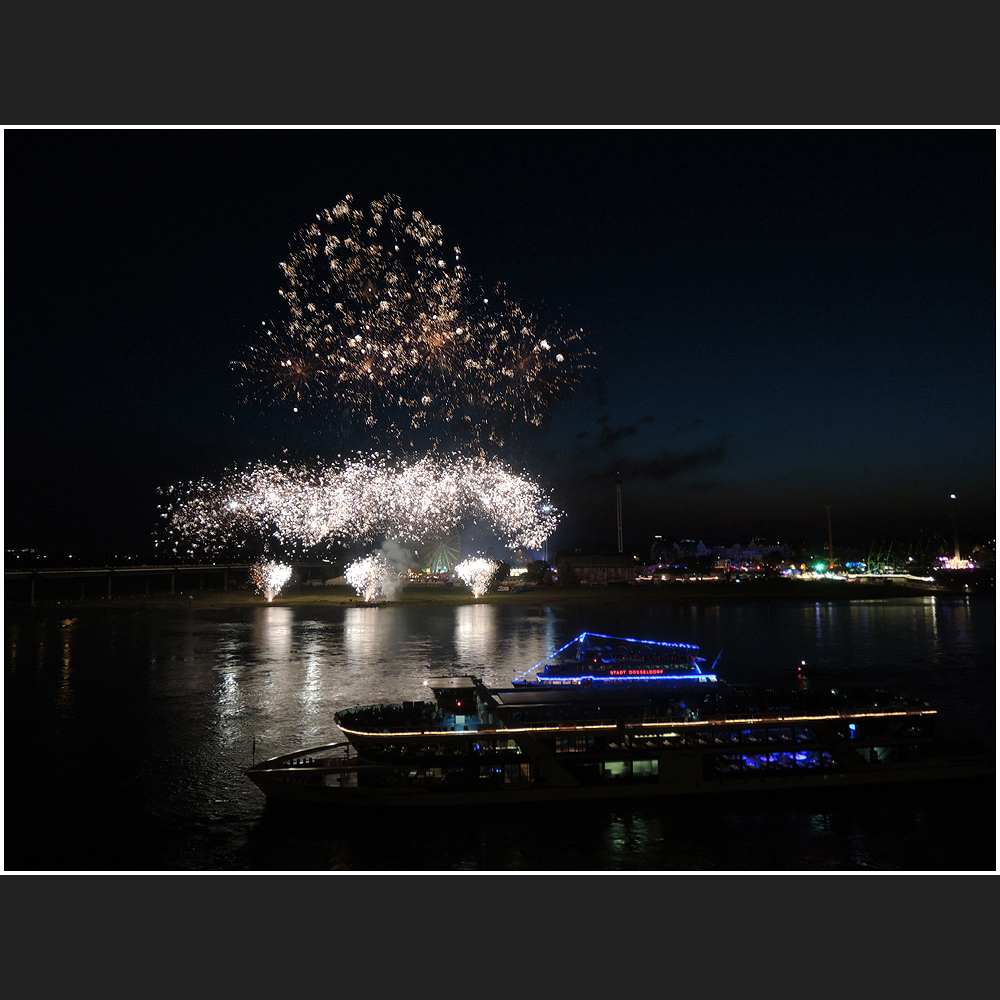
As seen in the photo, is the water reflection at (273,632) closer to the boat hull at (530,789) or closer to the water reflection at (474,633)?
the water reflection at (474,633)

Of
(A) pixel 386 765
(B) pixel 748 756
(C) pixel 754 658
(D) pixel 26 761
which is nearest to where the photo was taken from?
(A) pixel 386 765

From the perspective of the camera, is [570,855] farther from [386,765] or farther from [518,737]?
[386,765]

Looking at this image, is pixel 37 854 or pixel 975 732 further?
pixel 975 732

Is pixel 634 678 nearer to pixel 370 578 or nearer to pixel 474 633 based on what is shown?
pixel 474 633

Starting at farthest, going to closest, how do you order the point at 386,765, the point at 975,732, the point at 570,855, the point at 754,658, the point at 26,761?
the point at 754,658
the point at 975,732
the point at 26,761
the point at 386,765
the point at 570,855

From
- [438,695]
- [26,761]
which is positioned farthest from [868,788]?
[26,761]

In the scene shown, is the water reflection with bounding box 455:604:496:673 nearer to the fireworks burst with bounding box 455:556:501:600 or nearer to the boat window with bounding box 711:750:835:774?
the fireworks burst with bounding box 455:556:501:600

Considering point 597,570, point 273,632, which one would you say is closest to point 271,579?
point 273,632
